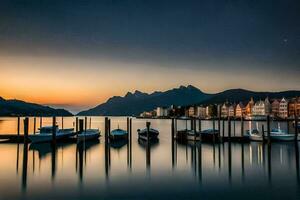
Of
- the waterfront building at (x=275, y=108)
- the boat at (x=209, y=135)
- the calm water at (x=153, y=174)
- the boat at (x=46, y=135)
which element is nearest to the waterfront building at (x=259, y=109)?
the waterfront building at (x=275, y=108)

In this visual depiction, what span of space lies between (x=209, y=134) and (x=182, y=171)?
21377 millimetres

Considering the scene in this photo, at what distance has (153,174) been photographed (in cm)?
2539

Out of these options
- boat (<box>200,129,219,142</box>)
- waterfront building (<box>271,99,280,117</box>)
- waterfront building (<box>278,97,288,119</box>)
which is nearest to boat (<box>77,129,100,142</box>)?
boat (<box>200,129,219,142</box>)

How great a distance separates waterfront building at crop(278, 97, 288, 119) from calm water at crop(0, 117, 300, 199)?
140 meters

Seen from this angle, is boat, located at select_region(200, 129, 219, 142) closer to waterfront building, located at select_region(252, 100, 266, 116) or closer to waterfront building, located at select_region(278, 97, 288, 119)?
waterfront building, located at select_region(278, 97, 288, 119)

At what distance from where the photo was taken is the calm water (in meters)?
19.5

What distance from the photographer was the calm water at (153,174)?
64.0ft

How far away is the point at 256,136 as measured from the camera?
1800 inches

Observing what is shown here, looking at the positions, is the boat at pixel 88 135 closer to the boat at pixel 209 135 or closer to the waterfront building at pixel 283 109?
the boat at pixel 209 135

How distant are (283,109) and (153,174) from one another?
160797 mm

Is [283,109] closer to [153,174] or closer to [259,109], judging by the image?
[259,109]

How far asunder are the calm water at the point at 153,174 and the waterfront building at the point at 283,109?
140 meters

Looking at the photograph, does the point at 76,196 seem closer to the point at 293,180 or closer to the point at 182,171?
the point at 182,171

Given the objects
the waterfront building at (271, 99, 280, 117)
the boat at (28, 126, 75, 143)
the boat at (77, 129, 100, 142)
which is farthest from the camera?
the waterfront building at (271, 99, 280, 117)
